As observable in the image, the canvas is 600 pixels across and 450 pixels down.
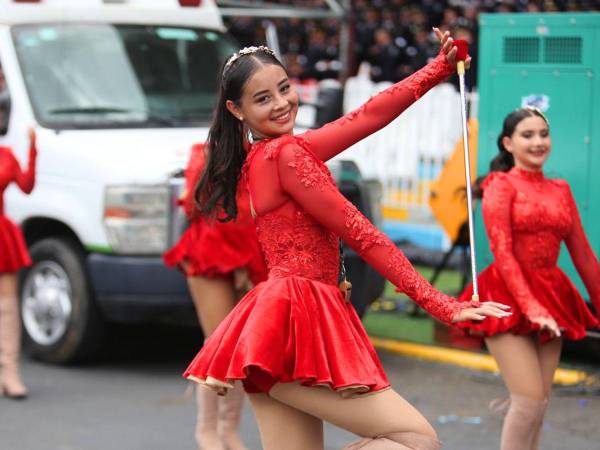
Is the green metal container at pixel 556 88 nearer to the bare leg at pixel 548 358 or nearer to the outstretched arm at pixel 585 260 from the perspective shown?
the outstretched arm at pixel 585 260

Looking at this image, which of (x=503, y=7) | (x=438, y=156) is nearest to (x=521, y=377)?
(x=438, y=156)

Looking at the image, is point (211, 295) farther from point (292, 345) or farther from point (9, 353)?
point (292, 345)

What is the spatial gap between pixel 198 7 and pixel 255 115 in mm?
6025

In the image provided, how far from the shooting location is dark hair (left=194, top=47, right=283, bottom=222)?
164 inches

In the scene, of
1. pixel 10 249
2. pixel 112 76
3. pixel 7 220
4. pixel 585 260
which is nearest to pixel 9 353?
pixel 10 249

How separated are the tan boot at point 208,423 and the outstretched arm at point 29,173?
1872 mm

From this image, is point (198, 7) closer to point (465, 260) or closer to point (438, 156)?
point (465, 260)

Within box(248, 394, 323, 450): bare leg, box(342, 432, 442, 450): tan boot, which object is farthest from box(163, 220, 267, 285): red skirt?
box(342, 432, 442, 450): tan boot

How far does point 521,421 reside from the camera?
5285 millimetres

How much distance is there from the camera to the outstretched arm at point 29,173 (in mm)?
7133

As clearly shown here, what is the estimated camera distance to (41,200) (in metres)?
8.33

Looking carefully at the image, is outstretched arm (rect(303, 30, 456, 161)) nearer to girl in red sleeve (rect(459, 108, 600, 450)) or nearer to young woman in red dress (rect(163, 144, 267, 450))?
girl in red sleeve (rect(459, 108, 600, 450))

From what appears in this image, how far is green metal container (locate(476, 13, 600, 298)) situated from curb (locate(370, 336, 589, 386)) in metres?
0.54

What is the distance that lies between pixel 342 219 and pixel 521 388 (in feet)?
5.54
